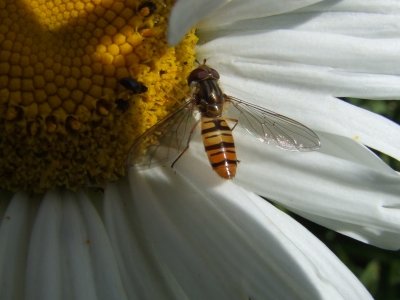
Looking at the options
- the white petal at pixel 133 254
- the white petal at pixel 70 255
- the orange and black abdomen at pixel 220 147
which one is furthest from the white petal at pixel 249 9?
the white petal at pixel 70 255

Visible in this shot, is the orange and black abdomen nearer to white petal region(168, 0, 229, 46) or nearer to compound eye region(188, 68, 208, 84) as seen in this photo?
compound eye region(188, 68, 208, 84)

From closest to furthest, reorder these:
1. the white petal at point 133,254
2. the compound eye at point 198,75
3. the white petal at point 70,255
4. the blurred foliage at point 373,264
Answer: the white petal at point 70,255
the white petal at point 133,254
the compound eye at point 198,75
the blurred foliage at point 373,264

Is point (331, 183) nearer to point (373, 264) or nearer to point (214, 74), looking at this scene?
point (214, 74)

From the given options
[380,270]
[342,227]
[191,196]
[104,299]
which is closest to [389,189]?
[342,227]

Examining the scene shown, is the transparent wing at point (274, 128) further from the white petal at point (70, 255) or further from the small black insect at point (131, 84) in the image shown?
the white petal at point (70, 255)

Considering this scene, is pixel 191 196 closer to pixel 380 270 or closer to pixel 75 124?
pixel 75 124

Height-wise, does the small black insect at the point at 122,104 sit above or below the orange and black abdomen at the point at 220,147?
above

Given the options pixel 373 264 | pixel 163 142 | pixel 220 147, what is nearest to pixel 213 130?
pixel 220 147

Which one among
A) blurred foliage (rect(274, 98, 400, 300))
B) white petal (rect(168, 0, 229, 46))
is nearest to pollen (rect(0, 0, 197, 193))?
white petal (rect(168, 0, 229, 46))
